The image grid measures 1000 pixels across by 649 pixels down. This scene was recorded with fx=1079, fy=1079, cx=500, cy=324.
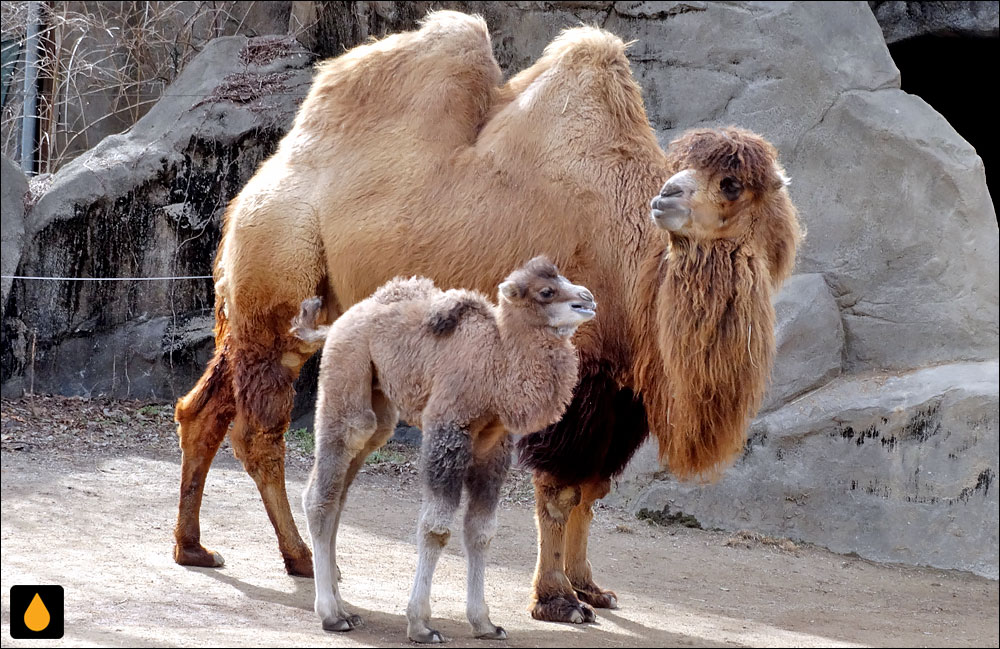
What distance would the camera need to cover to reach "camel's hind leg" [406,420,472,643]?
11.2 ft

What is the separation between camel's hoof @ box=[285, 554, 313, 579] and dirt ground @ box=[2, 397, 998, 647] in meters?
0.07

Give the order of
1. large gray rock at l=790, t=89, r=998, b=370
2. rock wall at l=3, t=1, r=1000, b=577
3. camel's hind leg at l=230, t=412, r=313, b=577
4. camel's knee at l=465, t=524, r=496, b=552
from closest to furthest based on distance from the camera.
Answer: camel's knee at l=465, t=524, r=496, b=552 < camel's hind leg at l=230, t=412, r=313, b=577 < rock wall at l=3, t=1, r=1000, b=577 < large gray rock at l=790, t=89, r=998, b=370

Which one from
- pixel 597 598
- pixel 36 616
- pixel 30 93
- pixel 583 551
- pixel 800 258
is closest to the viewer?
pixel 36 616

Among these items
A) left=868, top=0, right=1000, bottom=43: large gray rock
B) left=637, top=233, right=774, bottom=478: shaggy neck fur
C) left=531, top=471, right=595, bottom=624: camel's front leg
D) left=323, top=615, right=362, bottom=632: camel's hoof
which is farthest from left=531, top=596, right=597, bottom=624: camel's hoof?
left=868, top=0, right=1000, bottom=43: large gray rock

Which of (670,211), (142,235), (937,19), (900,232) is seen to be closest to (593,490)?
(670,211)

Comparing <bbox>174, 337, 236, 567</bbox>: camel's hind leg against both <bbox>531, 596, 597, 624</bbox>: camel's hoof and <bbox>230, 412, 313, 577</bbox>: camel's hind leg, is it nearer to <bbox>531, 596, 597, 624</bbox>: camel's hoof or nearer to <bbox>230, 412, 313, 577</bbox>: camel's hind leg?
<bbox>230, 412, 313, 577</bbox>: camel's hind leg

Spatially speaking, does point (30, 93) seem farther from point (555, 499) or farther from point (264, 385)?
point (555, 499)

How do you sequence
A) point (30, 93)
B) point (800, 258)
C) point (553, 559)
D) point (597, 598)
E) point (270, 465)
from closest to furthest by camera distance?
point (553, 559), point (597, 598), point (270, 465), point (800, 258), point (30, 93)

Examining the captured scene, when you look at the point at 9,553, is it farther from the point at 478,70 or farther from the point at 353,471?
the point at 478,70

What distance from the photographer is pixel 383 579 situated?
185 inches

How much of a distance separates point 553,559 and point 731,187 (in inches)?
63.9

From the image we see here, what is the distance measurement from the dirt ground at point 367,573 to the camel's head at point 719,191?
1.55 m

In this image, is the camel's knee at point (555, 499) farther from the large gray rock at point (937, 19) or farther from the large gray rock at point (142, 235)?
the large gray rock at point (937, 19)

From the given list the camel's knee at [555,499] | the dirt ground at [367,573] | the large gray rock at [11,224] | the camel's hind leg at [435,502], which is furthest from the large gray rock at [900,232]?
the large gray rock at [11,224]
